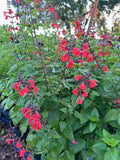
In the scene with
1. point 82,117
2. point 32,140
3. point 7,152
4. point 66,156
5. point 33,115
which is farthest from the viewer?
point 7,152

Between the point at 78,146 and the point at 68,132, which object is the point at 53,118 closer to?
the point at 68,132

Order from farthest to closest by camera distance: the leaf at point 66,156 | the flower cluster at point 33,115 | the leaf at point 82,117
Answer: the leaf at point 66,156 → the leaf at point 82,117 → the flower cluster at point 33,115

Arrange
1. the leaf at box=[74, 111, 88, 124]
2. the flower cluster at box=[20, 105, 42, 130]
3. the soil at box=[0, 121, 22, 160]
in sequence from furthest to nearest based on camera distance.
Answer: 1. the soil at box=[0, 121, 22, 160]
2. the leaf at box=[74, 111, 88, 124]
3. the flower cluster at box=[20, 105, 42, 130]

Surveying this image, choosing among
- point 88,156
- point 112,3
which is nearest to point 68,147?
point 88,156

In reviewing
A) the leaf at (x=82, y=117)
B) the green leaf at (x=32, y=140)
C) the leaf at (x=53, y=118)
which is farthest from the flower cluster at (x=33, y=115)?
the green leaf at (x=32, y=140)

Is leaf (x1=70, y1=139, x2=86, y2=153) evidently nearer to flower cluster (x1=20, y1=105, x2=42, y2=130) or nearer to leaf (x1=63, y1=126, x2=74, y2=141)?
leaf (x1=63, y1=126, x2=74, y2=141)

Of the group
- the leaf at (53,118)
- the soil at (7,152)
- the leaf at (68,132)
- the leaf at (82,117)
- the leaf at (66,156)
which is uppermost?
the leaf at (82,117)

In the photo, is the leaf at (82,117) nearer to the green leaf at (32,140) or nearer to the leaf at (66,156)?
the leaf at (66,156)

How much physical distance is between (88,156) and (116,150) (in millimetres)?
419

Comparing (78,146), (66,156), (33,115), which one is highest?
(33,115)

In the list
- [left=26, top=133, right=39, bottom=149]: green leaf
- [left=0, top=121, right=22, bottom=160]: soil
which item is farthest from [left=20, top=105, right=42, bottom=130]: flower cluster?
[left=0, top=121, right=22, bottom=160]: soil

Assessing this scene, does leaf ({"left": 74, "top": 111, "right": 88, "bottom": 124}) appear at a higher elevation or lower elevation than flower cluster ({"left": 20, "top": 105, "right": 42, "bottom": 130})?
lower

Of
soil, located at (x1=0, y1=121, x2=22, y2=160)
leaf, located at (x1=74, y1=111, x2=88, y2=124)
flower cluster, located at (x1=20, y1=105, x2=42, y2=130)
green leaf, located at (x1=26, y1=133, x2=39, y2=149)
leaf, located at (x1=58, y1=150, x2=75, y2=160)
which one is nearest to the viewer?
flower cluster, located at (x1=20, y1=105, x2=42, y2=130)

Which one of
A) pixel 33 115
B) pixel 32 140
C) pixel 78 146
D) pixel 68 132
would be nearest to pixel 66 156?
pixel 78 146
